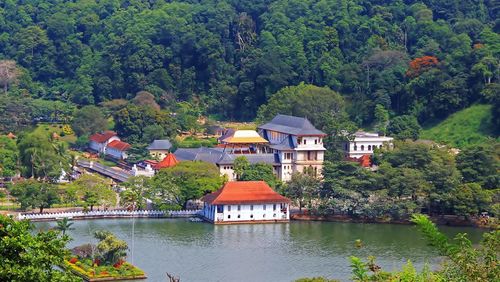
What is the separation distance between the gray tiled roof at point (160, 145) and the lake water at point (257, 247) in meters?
15.0

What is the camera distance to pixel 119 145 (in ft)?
201

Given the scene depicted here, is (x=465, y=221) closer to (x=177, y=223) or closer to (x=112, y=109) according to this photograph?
(x=177, y=223)

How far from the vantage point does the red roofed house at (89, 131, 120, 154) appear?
63.0 meters

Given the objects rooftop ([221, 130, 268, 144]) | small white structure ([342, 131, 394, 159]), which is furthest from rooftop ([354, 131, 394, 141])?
rooftop ([221, 130, 268, 144])

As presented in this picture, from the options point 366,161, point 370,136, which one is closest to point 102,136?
point 370,136

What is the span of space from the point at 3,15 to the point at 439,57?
38971mm

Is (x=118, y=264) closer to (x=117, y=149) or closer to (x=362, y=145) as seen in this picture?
(x=362, y=145)

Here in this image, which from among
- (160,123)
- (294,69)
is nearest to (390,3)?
(294,69)

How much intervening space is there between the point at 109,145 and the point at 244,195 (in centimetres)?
1972

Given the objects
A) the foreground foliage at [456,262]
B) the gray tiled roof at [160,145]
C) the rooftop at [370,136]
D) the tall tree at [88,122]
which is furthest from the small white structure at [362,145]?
the foreground foliage at [456,262]

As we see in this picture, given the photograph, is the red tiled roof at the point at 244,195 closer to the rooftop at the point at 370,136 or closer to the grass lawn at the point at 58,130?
the rooftop at the point at 370,136

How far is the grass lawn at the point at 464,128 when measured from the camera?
57.8 metres

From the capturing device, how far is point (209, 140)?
63.8 meters

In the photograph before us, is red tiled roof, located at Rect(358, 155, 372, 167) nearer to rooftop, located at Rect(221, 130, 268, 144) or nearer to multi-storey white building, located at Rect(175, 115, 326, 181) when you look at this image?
multi-storey white building, located at Rect(175, 115, 326, 181)
